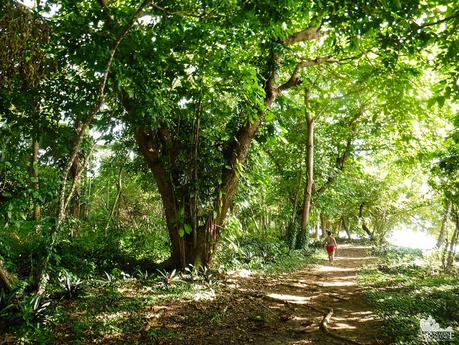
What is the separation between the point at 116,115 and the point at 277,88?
15.4 ft

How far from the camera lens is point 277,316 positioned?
6.64m

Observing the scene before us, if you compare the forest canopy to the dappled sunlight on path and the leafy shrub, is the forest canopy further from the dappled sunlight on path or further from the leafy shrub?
the dappled sunlight on path

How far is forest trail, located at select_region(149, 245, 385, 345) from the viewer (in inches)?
218

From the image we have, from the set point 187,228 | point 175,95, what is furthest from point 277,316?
point 175,95

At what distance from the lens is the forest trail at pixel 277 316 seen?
18.1 ft

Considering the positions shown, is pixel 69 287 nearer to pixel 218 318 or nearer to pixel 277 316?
pixel 218 318

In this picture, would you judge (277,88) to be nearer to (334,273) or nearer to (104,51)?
(104,51)

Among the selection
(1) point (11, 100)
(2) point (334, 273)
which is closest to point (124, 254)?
(1) point (11, 100)

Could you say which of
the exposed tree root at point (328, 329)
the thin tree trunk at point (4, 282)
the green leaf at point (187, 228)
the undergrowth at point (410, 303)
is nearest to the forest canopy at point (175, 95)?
the green leaf at point (187, 228)

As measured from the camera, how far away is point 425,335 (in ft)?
16.5

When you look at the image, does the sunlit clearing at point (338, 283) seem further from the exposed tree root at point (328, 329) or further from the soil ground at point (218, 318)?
the exposed tree root at point (328, 329)

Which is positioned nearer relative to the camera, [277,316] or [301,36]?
[277,316]

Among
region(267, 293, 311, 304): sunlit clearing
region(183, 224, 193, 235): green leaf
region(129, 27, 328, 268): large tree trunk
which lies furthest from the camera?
region(129, 27, 328, 268): large tree trunk

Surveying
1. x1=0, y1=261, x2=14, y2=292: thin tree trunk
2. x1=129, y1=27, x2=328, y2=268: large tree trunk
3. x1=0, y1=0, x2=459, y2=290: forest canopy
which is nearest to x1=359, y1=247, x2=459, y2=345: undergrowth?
x1=0, y1=0, x2=459, y2=290: forest canopy
